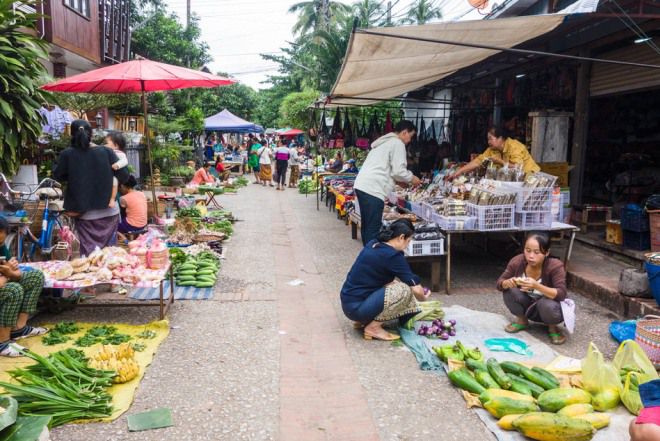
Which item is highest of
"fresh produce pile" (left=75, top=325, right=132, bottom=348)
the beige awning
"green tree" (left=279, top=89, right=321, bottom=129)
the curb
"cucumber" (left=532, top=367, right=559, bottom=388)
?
"green tree" (left=279, top=89, right=321, bottom=129)

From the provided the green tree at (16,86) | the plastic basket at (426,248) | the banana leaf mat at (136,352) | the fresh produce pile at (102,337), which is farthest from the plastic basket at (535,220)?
the green tree at (16,86)

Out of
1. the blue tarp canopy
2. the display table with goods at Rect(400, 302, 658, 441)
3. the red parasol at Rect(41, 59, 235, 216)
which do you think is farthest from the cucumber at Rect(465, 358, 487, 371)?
the blue tarp canopy

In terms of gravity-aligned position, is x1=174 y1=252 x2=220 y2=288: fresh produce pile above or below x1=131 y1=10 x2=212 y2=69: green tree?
below

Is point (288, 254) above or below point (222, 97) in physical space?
below

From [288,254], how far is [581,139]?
17.7 feet

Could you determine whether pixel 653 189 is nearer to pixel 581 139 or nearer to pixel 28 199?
pixel 581 139

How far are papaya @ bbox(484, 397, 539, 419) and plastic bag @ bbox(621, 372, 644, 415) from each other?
1.96 ft

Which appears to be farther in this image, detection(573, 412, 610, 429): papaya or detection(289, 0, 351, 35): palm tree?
detection(289, 0, 351, 35): palm tree

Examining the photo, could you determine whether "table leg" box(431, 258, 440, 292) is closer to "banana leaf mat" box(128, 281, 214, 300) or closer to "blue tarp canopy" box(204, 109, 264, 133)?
"banana leaf mat" box(128, 281, 214, 300)

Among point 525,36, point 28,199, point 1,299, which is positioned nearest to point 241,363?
point 1,299

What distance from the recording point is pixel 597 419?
3400 millimetres

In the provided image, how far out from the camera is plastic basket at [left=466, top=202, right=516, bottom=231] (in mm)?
6484

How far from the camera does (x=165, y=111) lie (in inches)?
861

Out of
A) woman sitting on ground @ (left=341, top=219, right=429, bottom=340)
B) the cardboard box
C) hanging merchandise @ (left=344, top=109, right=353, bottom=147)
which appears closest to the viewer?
woman sitting on ground @ (left=341, top=219, right=429, bottom=340)
